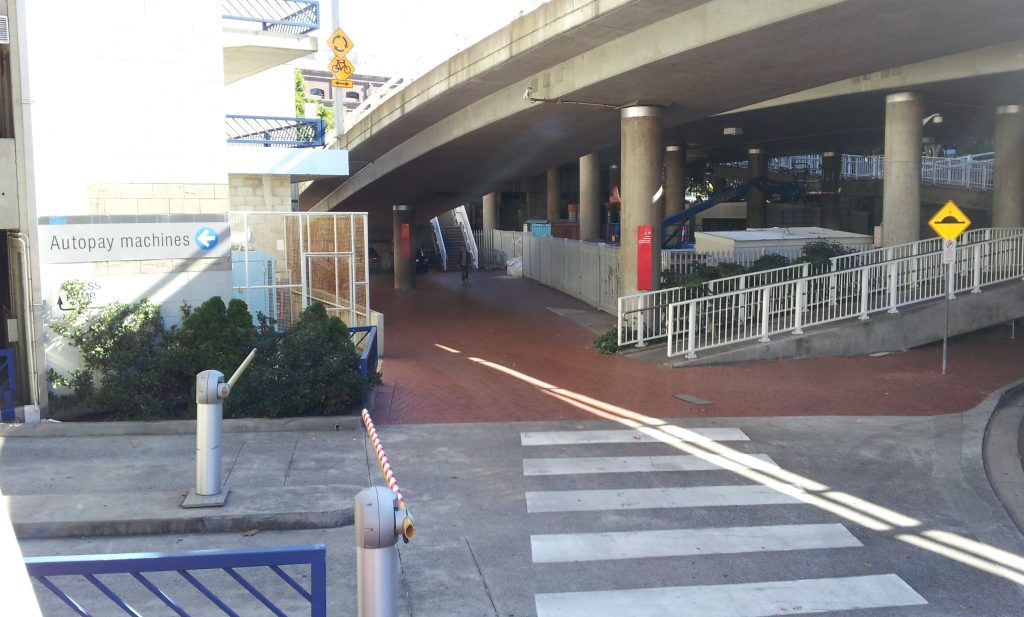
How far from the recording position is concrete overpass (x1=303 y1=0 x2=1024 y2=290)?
13.8 m

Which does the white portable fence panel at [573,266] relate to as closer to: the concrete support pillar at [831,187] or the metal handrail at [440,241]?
the metal handrail at [440,241]

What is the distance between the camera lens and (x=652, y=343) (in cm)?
1861

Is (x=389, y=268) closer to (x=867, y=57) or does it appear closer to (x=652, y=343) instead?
(x=652, y=343)

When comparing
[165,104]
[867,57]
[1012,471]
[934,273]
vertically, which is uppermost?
[867,57]

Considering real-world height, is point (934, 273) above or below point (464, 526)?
above

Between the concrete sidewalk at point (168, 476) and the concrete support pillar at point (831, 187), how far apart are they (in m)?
38.0

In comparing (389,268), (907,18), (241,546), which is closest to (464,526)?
(241,546)

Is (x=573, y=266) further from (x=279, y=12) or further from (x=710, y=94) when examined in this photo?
(x=279, y=12)

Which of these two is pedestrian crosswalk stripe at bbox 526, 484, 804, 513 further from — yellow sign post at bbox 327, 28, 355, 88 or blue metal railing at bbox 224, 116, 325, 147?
yellow sign post at bbox 327, 28, 355, 88

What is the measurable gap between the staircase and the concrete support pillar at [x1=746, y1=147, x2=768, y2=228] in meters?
14.5

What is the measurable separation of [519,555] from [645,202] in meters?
13.5

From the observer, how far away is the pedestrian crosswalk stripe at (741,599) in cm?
670

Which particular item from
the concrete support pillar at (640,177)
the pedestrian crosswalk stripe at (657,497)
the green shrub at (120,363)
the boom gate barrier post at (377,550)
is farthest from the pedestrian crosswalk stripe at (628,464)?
the concrete support pillar at (640,177)

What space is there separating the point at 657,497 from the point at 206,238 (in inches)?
302
